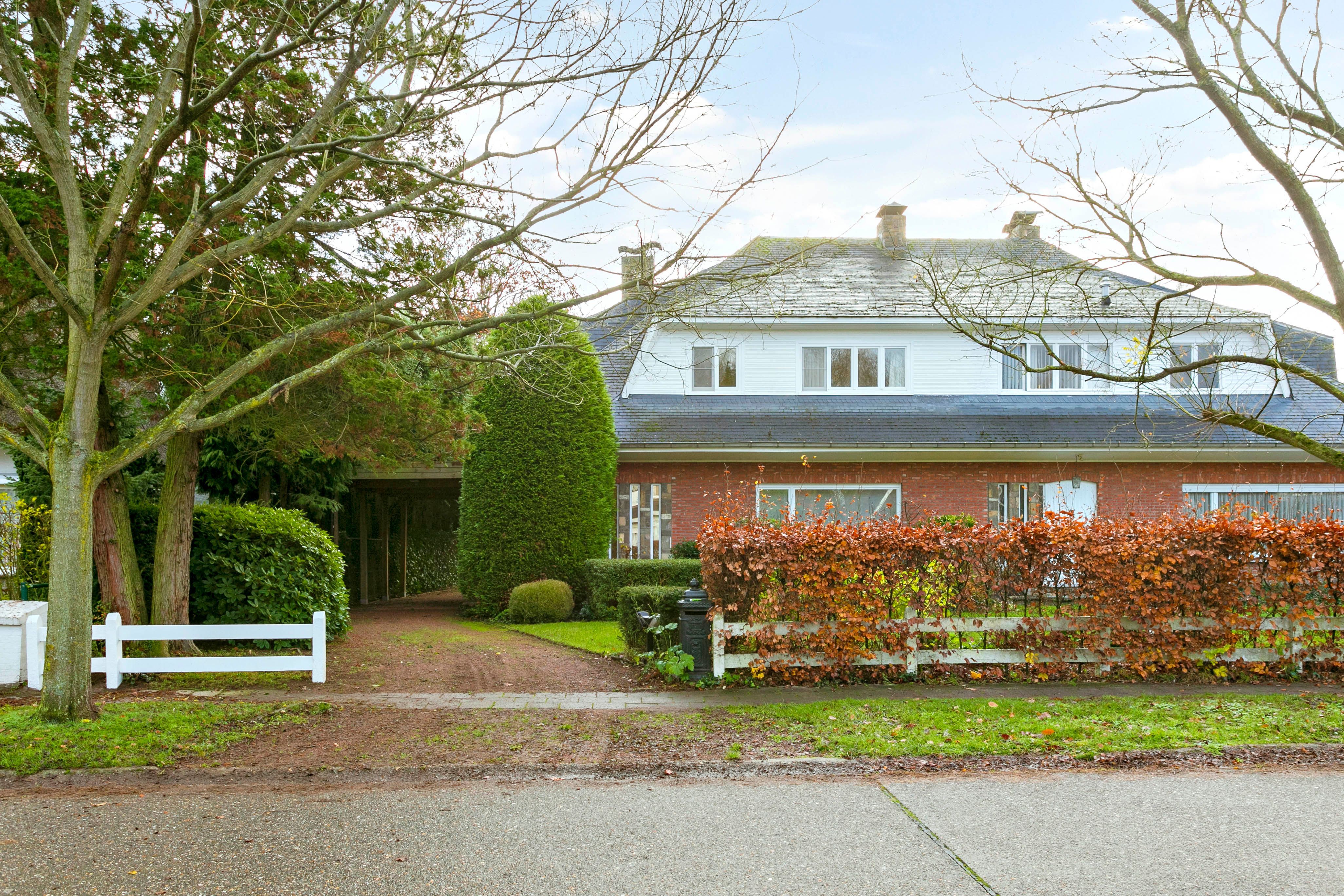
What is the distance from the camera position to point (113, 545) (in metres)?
10.0

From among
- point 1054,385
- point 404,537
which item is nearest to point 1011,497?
point 1054,385

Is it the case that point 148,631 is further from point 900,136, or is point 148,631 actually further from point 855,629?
point 900,136

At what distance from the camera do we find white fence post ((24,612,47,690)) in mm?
8594

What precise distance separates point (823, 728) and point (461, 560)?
1083cm

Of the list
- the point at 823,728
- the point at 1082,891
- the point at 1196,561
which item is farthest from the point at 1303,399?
the point at 1082,891

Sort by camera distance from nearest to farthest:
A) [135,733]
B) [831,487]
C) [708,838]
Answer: [708,838], [135,733], [831,487]

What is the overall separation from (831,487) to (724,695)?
9.06m

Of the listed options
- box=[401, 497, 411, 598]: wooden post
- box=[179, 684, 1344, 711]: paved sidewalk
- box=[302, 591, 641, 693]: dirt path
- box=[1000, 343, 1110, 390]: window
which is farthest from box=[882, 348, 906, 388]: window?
box=[401, 497, 411, 598]: wooden post

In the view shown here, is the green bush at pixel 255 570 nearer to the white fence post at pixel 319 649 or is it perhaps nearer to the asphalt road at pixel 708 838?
the white fence post at pixel 319 649

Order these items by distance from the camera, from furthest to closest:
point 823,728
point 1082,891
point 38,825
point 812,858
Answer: point 823,728, point 38,825, point 812,858, point 1082,891

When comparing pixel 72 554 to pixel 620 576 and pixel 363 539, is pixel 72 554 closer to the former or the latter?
pixel 620 576

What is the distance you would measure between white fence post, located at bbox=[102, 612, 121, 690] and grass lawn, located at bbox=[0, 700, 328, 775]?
1020 millimetres

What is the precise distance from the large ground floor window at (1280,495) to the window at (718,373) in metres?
8.88

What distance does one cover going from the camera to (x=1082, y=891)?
4195 mm
